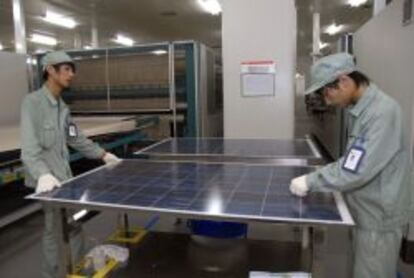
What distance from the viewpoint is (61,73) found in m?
2.19

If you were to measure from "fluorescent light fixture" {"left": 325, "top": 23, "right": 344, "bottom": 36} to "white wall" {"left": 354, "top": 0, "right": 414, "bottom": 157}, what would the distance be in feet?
22.9

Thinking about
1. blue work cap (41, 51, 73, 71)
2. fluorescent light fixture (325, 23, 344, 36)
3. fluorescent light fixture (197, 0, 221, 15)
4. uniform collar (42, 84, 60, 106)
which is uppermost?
fluorescent light fixture (325, 23, 344, 36)

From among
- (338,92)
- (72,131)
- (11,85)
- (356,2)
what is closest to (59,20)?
(11,85)

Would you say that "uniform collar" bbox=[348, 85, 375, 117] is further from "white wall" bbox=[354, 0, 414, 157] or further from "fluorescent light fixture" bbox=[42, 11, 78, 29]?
"fluorescent light fixture" bbox=[42, 11, 78, 29]

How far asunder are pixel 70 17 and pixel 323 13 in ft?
19.5

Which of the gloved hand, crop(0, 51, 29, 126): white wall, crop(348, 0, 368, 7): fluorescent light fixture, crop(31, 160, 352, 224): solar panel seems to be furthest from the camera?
crop(348, 0, 368, 7): fluorescent light fixture

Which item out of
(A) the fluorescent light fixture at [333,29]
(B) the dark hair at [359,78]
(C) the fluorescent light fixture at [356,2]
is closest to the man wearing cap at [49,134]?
(B) the dark hair at [359,78]

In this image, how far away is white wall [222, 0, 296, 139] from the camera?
332 centimetres

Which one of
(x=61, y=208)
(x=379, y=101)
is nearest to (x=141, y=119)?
(x=61, y=208)

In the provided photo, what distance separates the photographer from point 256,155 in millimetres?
2309

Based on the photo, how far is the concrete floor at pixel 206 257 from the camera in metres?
1.93

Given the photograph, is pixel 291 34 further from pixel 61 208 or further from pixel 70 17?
pixel 70 17

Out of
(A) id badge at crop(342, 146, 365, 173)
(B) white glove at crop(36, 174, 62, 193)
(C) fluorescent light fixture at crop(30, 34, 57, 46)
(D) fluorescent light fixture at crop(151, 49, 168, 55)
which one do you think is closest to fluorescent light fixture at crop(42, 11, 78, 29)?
(C) fluorescent light fixture at crop(30, 34, 57, 46)

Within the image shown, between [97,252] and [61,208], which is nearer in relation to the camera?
[61,208]
